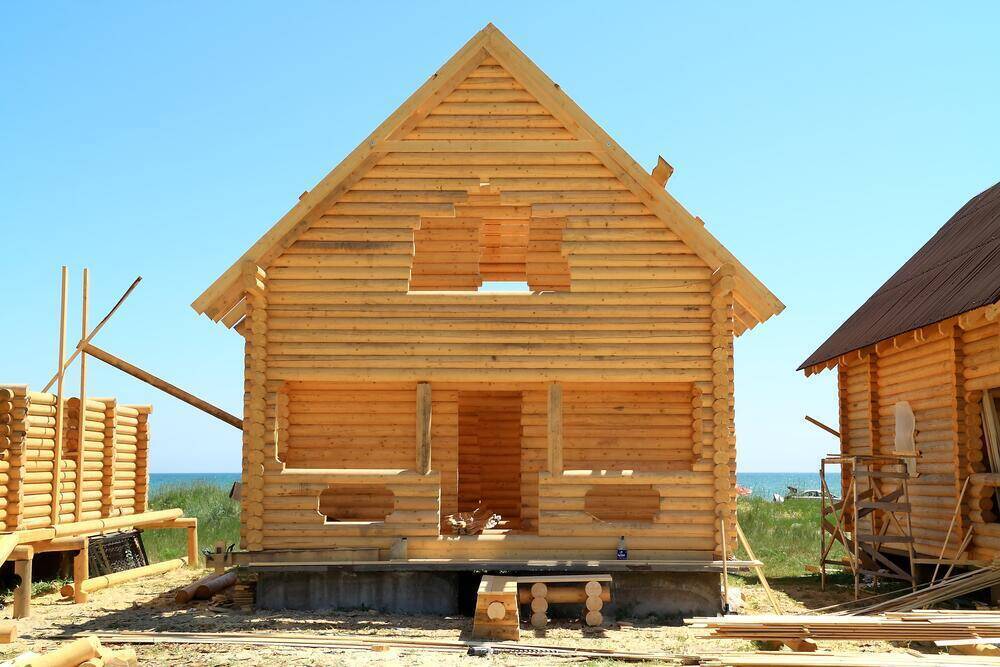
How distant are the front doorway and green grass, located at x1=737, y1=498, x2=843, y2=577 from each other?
5.84 metres

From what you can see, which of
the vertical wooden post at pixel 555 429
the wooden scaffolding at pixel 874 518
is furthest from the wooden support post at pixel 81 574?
the wooden scaffolding at pixel 874 518

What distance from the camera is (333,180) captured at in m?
15.5

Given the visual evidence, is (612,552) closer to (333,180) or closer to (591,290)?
(591,290)

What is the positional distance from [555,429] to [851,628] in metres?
5.15

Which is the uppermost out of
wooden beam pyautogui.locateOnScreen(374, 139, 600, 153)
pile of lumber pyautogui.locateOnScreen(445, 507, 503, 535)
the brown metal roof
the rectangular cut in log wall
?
wooden beam pyautogui.locateOnScreen(374, 139, 600, 153)

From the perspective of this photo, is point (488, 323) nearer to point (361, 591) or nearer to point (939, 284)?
point (361, 591)

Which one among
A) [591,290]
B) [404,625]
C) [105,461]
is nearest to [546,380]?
[591,290]

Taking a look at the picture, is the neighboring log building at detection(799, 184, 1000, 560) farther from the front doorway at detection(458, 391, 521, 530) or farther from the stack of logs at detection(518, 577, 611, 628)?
the front doorway at detection(458, 391, 521, 530)

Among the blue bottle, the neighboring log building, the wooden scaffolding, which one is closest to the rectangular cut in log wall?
the blue bottle

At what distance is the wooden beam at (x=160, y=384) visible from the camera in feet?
54.0

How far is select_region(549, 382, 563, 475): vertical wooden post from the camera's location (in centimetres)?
1514

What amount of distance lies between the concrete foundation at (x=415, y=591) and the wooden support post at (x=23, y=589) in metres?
3.39

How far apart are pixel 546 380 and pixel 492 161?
348 centimetres

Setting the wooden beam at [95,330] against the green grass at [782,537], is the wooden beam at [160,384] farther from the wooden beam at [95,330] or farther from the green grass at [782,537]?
the green grass at [782,537]
